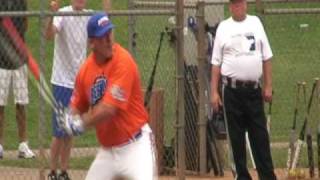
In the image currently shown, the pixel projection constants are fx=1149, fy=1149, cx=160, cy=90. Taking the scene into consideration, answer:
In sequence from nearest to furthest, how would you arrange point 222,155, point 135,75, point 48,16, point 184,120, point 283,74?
point 135,75 → point 48,16 → point 184,120 → point 222,155 → point 283,74

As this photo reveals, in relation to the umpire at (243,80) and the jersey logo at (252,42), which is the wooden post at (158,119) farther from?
the jersey logo at (252,42)

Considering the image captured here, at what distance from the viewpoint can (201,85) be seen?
14.4m

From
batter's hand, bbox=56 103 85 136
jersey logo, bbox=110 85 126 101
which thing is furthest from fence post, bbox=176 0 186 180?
jersey logo, bbox=110 85 126 101

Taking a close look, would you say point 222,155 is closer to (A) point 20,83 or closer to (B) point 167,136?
(B) point 167,136

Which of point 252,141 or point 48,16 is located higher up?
point 48,16

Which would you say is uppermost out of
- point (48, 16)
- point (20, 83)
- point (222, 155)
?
point (48, 16)

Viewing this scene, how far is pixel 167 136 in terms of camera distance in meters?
15.4

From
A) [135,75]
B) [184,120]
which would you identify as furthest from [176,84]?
[135,75]

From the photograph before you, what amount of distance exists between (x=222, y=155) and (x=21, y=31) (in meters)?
3.12

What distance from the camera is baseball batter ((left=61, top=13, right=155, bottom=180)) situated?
9.66 m

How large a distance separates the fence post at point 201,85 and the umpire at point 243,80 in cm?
96

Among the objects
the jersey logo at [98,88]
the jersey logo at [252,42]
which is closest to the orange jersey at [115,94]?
the jersey logo at [98,88]

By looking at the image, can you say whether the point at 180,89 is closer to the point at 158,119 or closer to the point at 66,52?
the point at 158,119

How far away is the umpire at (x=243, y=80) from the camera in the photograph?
42.6 ft
